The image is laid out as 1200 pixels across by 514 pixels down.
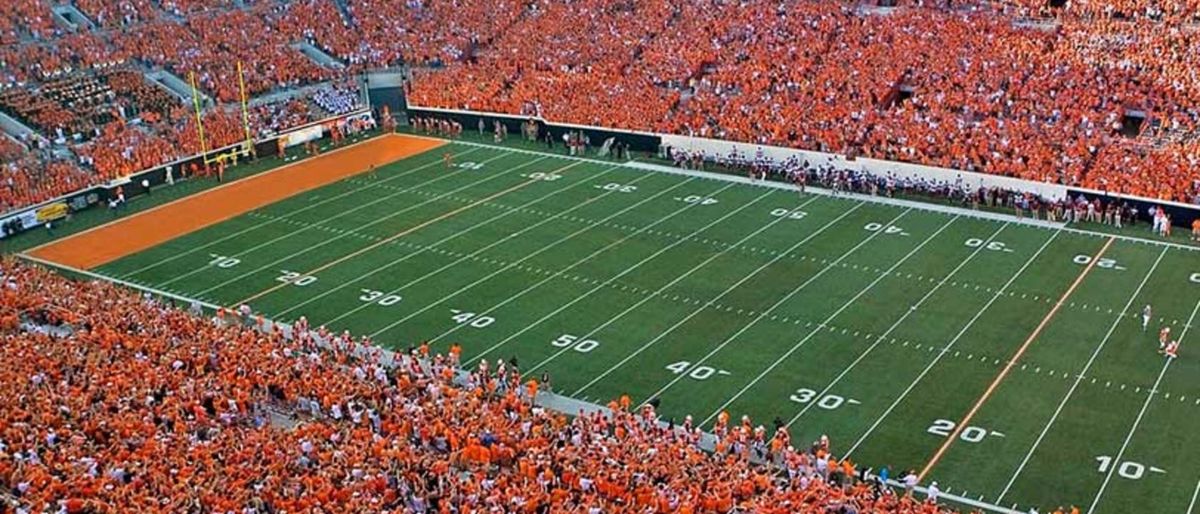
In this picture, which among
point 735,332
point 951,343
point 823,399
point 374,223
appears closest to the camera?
point 823,399

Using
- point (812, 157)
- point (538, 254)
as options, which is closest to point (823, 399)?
point (538, 254)

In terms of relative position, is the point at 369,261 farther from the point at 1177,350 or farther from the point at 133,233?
the point at 1177,350

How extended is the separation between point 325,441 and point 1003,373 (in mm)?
11465

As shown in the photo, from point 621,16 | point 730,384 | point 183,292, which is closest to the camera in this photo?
point 730,384

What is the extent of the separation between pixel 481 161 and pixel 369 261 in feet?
32.2

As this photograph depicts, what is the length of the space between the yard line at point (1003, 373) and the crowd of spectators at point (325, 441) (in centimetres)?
135

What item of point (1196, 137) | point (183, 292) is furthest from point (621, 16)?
point (183, 292)

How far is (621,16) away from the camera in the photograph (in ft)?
157

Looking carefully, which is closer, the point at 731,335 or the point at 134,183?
the point at 731,335

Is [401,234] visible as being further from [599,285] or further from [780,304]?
[780,304]

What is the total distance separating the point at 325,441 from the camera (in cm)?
1756

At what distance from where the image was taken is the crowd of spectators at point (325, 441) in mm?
15719

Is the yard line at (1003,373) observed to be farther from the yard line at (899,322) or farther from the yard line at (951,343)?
the yard line at (899,322)

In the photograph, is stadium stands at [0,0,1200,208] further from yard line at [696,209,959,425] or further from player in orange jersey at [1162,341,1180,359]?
player in orange jersey at [1162,341,1180,359]
